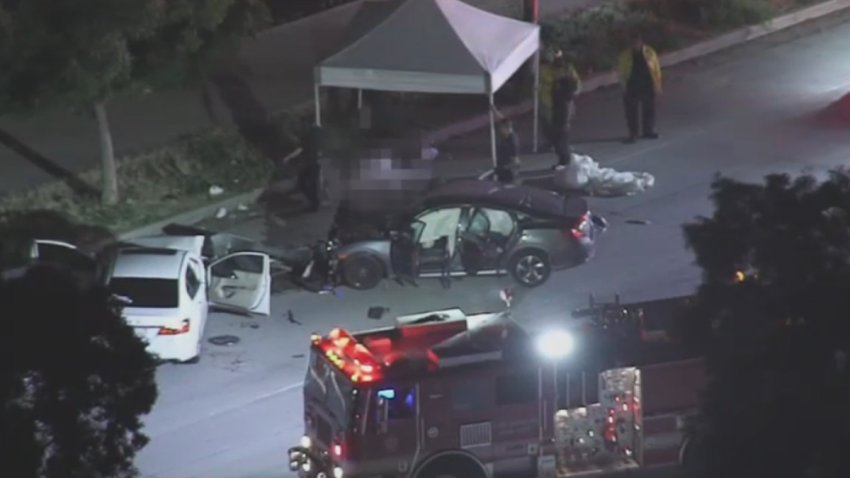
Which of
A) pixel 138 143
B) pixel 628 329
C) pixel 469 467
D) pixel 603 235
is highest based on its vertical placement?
pixel 138 143

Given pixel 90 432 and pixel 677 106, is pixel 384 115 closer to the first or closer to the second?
pixel 677 106

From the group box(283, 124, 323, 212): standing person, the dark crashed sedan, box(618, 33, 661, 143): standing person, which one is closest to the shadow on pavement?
box(283, 124, 323, 212): standing person

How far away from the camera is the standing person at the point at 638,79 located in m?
28.0

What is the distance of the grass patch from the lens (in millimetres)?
25375

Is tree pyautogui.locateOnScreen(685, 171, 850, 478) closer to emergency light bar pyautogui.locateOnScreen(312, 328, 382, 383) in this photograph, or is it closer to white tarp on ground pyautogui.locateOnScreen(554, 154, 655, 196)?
emergency light bar pyautogui.locateOnScreen(312, 328, 382, 383)

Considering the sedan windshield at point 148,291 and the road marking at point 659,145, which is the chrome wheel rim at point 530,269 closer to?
the sedan windshield at point 148,291

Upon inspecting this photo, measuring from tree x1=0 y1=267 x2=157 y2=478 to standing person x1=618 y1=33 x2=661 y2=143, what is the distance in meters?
17.4

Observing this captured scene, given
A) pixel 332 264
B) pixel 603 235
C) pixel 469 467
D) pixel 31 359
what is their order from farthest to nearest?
1. pixel 603 235
2. pixel 332 264
3. pixel 469 467
4. pixel 31 359

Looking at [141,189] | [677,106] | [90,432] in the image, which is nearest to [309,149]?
[141,189]

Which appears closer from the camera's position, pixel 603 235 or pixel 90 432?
pixel 90 432

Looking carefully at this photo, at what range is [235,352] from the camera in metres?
21.5

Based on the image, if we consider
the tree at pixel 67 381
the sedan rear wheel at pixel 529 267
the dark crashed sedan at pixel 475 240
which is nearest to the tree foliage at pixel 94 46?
the dark crashed sedan at pixel 475 240

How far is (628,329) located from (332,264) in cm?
640

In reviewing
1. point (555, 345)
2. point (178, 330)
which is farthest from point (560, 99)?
point (555, 345)
